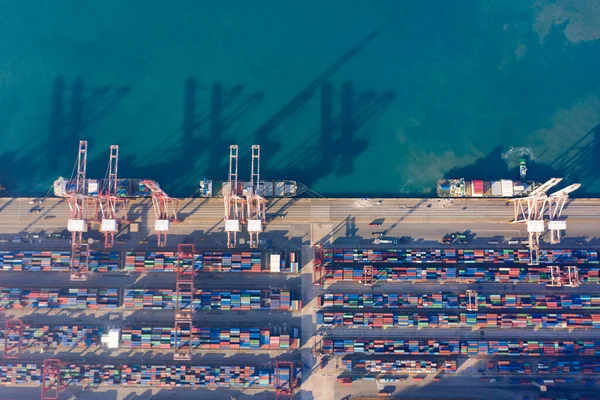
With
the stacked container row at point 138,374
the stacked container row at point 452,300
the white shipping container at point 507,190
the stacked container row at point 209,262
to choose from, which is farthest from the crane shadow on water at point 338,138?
the stacked container row at point 138,374

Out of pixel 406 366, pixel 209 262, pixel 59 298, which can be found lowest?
pixel 406 366

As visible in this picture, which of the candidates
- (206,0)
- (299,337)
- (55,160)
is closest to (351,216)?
(299,337)

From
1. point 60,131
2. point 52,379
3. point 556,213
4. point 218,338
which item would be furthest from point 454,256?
point 60,131

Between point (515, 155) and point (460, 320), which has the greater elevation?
point (515, 155)

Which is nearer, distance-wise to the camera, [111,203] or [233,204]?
[111,203]

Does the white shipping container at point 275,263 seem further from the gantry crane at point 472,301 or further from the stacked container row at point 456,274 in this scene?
the gantry crane at point 472,301

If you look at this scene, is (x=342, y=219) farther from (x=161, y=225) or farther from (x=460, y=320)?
(x=161, y=225)

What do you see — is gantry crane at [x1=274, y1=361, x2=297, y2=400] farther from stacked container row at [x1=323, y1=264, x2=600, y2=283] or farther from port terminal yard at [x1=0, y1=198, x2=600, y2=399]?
stacked container row at [x1=323, y1=264, x2=600, y2=283]
